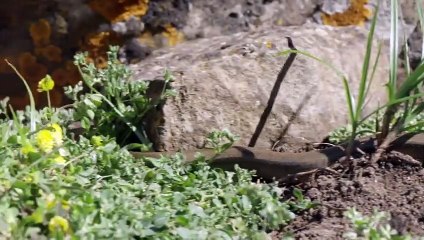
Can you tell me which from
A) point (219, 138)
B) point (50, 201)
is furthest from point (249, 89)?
point (50, 201)

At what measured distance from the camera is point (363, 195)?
2137 millimetres

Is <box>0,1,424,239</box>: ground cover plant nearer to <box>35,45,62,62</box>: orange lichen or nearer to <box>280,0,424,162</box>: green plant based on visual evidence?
<box>280,0,424,162</box>: green plant

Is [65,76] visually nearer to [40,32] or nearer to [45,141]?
[40,32]

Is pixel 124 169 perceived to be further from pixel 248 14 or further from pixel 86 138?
pixel 248 14

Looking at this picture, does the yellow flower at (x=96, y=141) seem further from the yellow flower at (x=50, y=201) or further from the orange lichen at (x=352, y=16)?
the orange lichen at (x=352, y=16)

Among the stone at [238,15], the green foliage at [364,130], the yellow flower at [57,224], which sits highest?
the stone at [238,15]

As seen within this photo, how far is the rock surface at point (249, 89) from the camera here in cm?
247

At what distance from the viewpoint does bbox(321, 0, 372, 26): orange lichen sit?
305cm

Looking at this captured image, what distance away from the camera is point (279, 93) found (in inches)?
101

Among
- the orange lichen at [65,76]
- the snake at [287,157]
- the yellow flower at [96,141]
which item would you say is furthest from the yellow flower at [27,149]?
the orange lichen at [65,76]

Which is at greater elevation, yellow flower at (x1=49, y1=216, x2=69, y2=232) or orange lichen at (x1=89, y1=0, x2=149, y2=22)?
orange lichen at (x1=89, y1=0, x2=149, y2=22)

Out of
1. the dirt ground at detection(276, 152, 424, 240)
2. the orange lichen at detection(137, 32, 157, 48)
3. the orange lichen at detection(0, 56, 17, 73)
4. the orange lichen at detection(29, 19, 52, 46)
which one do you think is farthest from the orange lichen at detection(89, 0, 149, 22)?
the dirt ground at detection(276, 152, 424, 240)

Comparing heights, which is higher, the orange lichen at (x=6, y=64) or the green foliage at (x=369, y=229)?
the orange lichen at (x=6, y=64)

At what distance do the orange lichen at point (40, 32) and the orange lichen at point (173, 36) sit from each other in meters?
0.38
